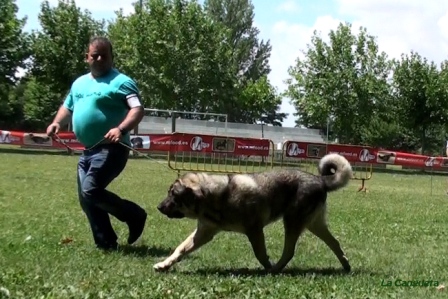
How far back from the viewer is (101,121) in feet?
22.6

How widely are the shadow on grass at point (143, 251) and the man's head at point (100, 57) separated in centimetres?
181

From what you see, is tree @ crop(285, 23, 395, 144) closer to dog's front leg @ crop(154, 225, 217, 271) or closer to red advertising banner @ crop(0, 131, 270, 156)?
red advertising banner @ crop(0, 131, 270, 156)

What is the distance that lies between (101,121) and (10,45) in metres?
Result: 35.0

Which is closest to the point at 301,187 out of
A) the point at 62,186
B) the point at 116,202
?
the point at 116,202

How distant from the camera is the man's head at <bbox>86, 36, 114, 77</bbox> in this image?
7.00m

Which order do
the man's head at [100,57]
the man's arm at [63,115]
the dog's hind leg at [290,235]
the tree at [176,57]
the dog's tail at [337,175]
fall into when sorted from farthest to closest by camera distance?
the tree at [176,57]
the man's arm at [63,115]
the man's head at [100,57]
the dog's tail at [337,175]
the dog's hind leg at [290,235]

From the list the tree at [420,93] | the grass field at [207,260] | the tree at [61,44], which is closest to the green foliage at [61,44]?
the tree at [61,44]

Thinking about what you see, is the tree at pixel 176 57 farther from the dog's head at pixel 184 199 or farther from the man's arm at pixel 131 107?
the dog's head at pixel 184 199

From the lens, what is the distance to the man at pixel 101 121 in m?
6.88

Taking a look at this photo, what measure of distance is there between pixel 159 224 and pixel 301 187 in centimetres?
369

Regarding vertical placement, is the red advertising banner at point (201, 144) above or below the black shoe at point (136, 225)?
above

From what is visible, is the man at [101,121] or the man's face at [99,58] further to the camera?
the man's face at [99,58]

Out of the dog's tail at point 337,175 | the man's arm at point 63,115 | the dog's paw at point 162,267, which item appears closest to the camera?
the dog's paw at point 162,267

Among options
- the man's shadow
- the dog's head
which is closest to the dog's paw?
the man's shadow
